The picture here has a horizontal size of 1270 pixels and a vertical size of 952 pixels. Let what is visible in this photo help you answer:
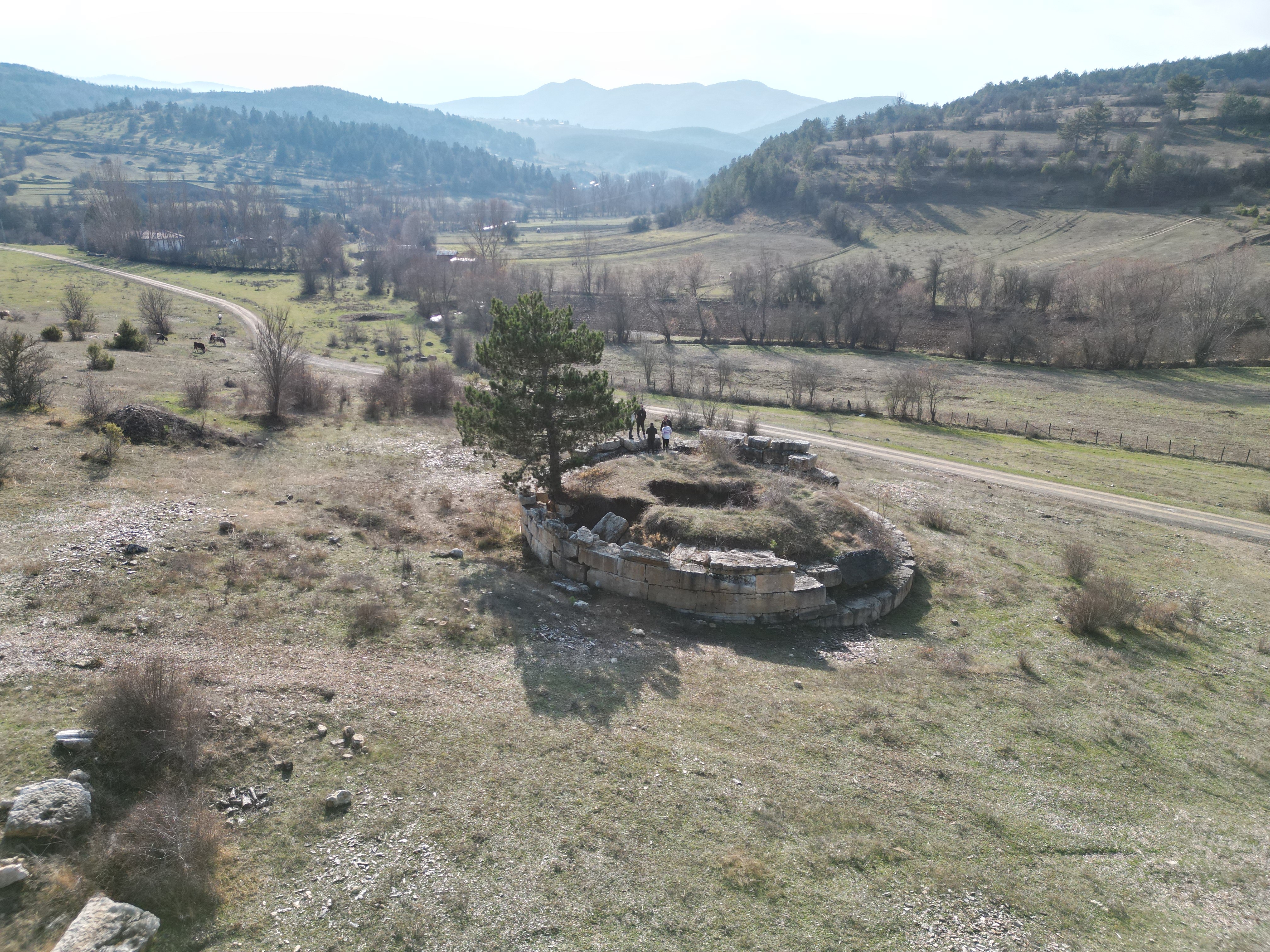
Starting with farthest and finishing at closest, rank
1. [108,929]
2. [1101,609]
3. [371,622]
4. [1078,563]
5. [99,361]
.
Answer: [99,361] → [1078,563] → [1101,609] → [371,622] → [108,929]

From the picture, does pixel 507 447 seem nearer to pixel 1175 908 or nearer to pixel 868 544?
pixel 868 544

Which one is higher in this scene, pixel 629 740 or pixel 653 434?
pixel 653 434

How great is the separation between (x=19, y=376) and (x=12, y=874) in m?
25.5

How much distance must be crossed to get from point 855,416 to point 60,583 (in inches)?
1651

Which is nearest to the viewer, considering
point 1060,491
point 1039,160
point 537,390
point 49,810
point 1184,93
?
point 49,810

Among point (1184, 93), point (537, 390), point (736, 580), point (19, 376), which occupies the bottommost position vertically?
point (736, 580)

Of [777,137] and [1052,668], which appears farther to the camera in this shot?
[777,137]

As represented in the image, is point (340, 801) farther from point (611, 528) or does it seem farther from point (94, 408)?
point (94, 408)

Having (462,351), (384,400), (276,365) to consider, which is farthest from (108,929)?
(462,351)

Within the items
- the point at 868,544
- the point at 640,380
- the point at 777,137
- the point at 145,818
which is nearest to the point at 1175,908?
the point at 868,544

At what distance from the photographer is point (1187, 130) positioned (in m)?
128

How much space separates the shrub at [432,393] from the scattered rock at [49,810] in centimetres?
3033

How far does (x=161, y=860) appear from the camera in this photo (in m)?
8.22

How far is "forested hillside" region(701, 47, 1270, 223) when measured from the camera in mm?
107062
